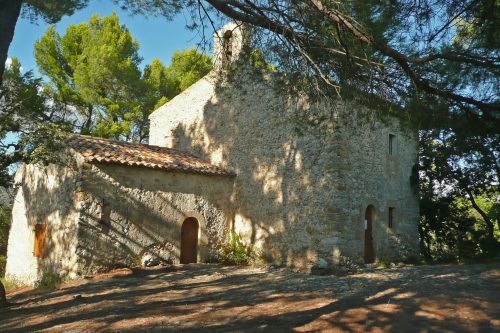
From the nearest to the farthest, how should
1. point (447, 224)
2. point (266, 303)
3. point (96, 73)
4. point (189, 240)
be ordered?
point (266, 303) < point (189, 240) < point (447, 224) < point (96, 73)

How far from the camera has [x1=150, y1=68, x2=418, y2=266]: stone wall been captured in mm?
9953

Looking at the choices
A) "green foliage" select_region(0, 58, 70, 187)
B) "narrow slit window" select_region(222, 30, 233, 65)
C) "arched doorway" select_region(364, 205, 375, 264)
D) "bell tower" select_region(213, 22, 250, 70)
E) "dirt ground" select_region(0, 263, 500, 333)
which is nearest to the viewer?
"dirt ground" select_region(0, 263, 500, 333)

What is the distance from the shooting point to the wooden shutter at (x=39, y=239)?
1057 cm

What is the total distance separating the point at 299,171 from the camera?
10.5m

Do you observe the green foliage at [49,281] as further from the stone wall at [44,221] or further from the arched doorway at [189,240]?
the arched doorway at [189,240]

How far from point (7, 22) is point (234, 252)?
8.44 m

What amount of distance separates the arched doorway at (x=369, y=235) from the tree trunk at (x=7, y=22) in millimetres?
8961

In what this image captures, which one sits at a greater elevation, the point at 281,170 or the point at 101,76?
the point at 101,76

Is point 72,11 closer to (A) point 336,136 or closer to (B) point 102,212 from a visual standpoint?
(B) point 102,212

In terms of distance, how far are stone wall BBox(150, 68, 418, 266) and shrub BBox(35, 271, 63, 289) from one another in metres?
4.85

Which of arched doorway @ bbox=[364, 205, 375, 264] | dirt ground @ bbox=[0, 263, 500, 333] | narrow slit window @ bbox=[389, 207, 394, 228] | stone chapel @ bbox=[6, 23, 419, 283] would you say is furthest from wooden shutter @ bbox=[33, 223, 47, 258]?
narrow slit window @ bbox=[389, 207, 394, 228]

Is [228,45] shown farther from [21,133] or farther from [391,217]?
[391,217]

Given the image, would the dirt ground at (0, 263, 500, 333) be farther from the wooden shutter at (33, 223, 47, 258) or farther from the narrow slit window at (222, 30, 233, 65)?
the narrow slit window at (222, 30, 233, 65)

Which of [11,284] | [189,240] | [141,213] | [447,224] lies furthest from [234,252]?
[447,224]
